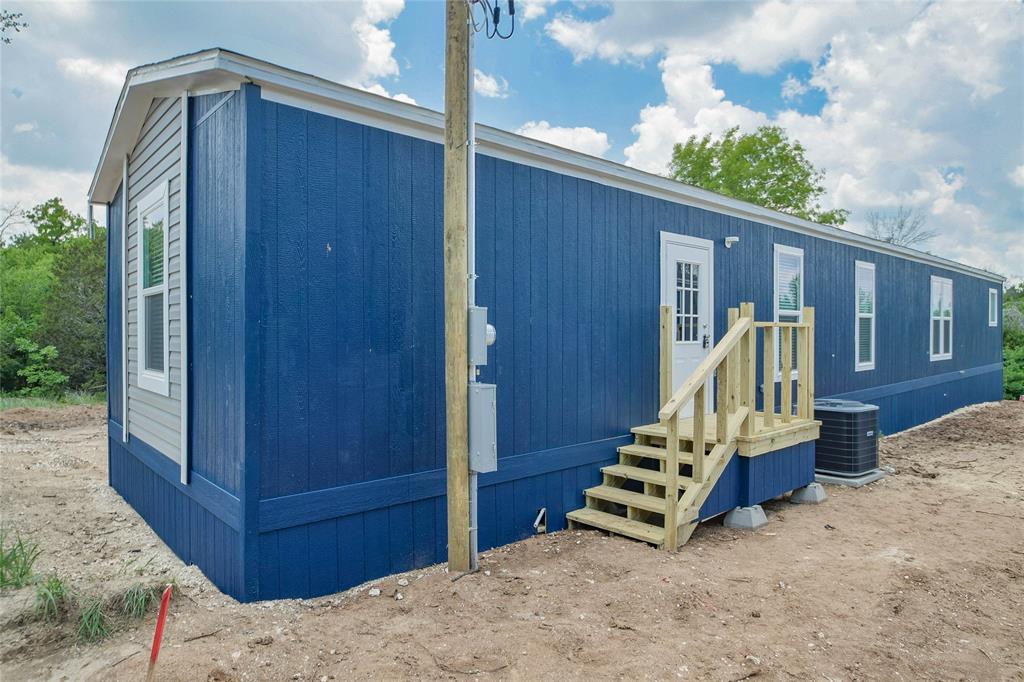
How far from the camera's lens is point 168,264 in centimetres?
414

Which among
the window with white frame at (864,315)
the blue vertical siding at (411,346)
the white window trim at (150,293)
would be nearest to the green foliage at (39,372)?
the white window trim at (150,293)

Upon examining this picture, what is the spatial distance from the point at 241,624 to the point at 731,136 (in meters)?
26.2

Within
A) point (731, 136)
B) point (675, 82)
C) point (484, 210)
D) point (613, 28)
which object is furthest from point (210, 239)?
point (731, 136)

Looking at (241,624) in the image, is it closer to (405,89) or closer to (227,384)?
(227,384)

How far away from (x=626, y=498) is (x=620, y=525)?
0.25 metres

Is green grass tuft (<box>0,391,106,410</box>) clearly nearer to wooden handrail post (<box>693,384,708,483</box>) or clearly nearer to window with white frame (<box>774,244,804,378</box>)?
wooden handrail post (<box>693,384,708,483</box>)

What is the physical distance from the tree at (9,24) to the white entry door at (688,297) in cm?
923

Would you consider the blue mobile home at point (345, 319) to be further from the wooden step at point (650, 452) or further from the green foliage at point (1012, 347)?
the green foliage at point (1012, 347)

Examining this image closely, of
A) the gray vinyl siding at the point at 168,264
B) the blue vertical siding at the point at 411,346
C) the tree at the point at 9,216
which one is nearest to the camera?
the blue vertical siding at the point at 411,346

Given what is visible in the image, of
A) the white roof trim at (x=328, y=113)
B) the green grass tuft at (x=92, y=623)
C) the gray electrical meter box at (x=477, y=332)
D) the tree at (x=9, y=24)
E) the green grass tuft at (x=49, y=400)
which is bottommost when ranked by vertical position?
the green grass tuft at (x=49, y=400)

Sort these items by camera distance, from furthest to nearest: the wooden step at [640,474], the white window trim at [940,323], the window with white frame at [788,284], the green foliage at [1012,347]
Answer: the green foliage at [1012,347] → the white window trim at [940,323] → the window with white frame at [788,284] → the wooden step at [640,474]

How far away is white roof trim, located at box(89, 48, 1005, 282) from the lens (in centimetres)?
318

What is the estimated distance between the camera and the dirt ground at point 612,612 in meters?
2.58

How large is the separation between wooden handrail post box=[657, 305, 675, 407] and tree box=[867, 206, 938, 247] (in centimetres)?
2749
